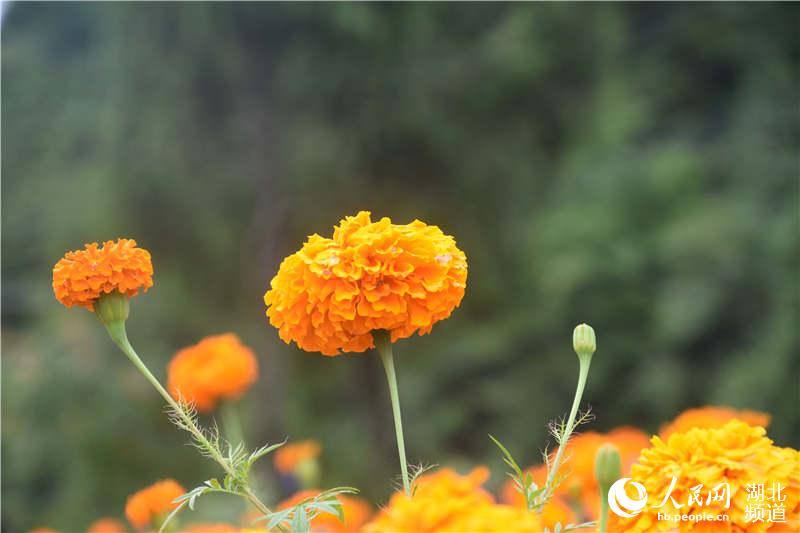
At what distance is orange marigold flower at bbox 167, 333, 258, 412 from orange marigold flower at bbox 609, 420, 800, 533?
2.81 ft

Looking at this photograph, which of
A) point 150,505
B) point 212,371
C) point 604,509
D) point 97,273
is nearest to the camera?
point 604,509

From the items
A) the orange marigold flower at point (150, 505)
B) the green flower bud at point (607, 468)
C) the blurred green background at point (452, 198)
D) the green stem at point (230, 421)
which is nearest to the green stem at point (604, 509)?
the green flower bud at point (607, 468)

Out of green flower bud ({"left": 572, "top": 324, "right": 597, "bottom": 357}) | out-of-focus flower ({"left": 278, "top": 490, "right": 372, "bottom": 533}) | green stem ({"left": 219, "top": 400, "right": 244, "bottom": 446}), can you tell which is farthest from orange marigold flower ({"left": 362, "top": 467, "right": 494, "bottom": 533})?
green stem ({"left": 219, "top": 400, "right": 244, "bottom": 446})

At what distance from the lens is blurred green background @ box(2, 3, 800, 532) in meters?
3.40

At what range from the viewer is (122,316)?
789 mm

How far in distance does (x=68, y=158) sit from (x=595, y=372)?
2787 mm

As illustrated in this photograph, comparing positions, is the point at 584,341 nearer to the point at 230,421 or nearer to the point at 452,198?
the point at 230,421

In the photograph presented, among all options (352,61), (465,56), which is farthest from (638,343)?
(352,61)

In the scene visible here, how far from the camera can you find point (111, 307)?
2.57 feet

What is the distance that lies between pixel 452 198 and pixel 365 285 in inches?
119

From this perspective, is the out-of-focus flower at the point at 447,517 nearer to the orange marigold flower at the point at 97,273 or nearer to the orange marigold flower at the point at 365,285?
the orange marigold flower at the point at 365,285

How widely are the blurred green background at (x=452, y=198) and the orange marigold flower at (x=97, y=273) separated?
2.65 meters

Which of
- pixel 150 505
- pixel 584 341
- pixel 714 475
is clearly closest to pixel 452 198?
pixel 150 505

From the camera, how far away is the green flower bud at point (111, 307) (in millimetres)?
780
